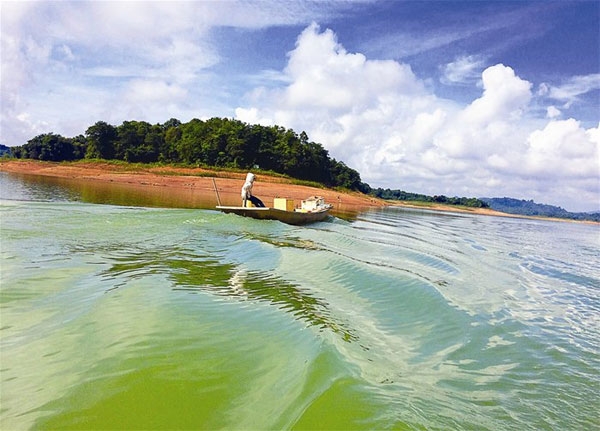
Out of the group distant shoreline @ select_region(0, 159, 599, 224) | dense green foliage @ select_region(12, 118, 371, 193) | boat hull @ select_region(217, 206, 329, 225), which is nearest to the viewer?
boat hull @ select_region(217, 206, 329, 225)

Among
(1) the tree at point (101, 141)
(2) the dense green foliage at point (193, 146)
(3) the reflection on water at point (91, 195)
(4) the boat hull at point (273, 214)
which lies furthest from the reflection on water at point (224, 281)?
(1) the tree at point (101, 141)

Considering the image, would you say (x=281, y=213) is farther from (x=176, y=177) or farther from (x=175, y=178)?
(x=176, y=177)

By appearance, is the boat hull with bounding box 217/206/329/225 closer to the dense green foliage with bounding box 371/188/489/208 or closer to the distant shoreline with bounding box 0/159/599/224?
the distant shoreline with bounding box 0/159/599/224

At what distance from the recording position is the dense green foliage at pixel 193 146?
71625 mm

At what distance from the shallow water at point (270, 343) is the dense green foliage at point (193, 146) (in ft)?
205

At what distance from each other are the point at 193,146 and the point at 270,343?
71840 millimetres

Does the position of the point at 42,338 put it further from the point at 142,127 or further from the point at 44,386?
the point at 142,127

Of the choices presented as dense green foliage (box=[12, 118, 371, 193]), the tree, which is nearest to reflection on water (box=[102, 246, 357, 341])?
dense green foliage (box=[12, 118, 371, 193])

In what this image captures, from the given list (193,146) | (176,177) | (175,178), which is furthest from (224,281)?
(193,146)

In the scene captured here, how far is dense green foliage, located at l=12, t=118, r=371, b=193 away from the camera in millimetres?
71625

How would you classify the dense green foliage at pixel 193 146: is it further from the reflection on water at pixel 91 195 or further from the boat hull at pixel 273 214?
the boat hull at pixel 273 214

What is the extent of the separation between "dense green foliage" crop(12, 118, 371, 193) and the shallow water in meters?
62.5

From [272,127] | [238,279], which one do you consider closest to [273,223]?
[238,279]

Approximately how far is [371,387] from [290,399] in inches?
37.8
